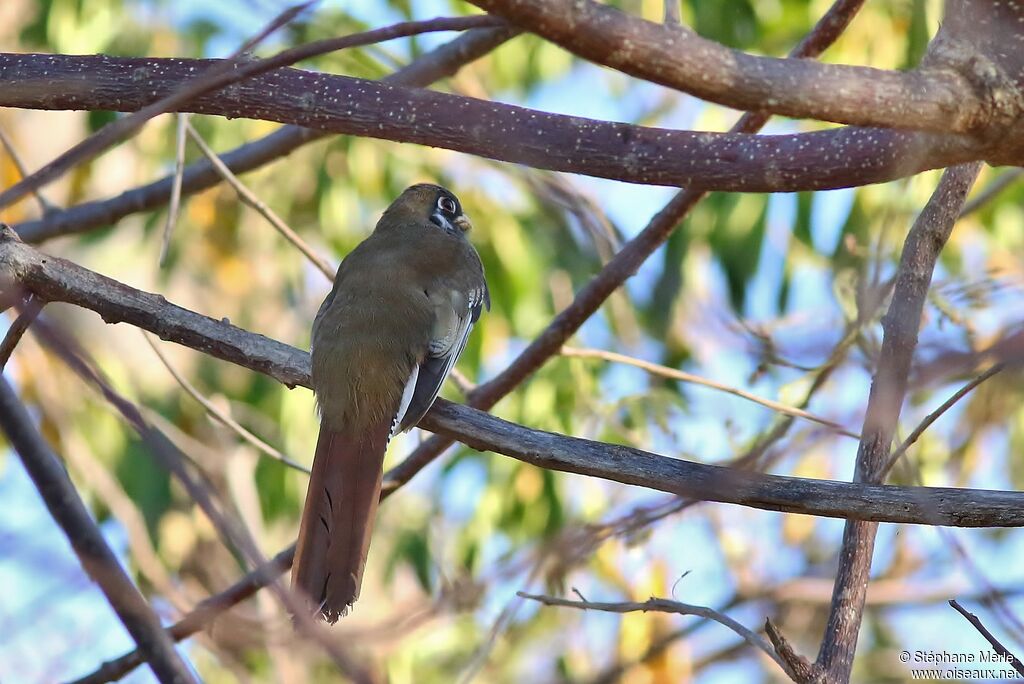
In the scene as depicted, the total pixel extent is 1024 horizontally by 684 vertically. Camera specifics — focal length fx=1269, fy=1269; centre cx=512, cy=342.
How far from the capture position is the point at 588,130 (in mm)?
2311

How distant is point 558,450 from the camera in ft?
9.36

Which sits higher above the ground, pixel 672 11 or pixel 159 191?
pixel 159 191

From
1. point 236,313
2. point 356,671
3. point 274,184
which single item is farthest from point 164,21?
point 356,671

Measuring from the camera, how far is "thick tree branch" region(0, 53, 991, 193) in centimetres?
218

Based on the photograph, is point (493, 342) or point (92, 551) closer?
point (92, 551)

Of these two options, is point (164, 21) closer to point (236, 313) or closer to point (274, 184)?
point (274, 184)

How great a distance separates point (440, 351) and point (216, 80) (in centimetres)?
237

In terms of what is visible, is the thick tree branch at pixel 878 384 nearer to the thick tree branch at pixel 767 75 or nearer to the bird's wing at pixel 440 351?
the thick tree branch at pixel 767 75

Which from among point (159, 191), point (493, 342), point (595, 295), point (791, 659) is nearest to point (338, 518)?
point (595, 295)

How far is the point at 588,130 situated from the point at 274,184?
595cm

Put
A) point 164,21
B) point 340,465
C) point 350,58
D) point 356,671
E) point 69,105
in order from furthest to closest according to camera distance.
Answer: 1. point 164,21
2. point 350,58
3. point 340,465
4. point 69,105
5. point 356,671

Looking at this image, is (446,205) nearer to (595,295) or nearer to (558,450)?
(595,295)

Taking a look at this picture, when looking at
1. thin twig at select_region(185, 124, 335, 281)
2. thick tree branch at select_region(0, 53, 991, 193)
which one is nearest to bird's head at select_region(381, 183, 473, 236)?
thin twig at select_region(185, 124, 335, 281)

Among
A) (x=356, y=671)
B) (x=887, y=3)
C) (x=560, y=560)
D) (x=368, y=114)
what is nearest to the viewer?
(x=356, y=671)
